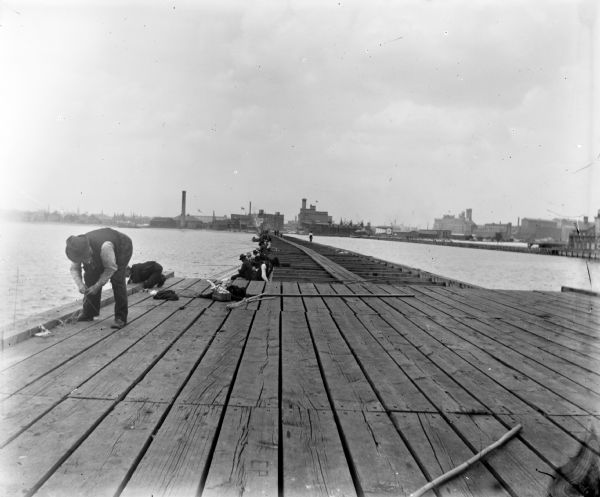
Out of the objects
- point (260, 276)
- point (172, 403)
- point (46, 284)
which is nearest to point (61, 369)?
point (172, 403)

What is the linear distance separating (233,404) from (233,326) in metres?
2.36

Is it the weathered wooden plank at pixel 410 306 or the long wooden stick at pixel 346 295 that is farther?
the long wooden stick at pixel 346 295

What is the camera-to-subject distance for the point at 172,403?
2.73 metres

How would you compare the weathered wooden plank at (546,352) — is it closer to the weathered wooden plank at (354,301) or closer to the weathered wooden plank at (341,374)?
the weathered wooden plank at (354,301)

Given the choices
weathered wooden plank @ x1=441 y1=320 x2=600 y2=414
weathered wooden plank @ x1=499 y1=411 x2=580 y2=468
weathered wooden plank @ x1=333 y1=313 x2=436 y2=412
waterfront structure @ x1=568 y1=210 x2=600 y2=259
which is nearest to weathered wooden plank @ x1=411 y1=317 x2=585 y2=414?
weathered wooden plank @ x1=441 y1=320 x2=600 y2=414

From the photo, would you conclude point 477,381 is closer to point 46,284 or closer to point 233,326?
point 233,326

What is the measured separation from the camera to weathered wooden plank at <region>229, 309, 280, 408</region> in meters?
2.83

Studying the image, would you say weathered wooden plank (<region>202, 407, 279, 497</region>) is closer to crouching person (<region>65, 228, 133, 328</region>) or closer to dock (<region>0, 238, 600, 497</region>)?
dock (<region>0, 238, 600, 497</region>)

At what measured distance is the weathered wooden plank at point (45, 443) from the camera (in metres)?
1.87

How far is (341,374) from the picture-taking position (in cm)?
341

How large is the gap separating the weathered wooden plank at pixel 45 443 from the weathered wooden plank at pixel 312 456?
108 centimetres

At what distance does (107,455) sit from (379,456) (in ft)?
4.41

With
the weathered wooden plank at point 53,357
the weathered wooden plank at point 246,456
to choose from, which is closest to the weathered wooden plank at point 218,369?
the weathered wooden plank at point 246,456

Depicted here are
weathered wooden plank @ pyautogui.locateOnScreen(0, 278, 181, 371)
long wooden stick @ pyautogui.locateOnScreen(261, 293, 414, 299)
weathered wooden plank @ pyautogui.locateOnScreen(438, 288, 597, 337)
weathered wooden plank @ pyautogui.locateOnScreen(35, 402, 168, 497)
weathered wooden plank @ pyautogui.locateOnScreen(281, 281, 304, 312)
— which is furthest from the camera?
long wooden stick @ pyautogui.locateOnScreen(261, 293, 414, 299)
